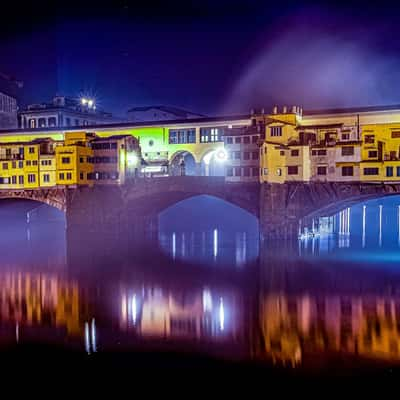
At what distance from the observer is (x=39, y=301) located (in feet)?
86.6

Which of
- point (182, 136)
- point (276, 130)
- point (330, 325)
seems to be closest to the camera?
point (330, 325)

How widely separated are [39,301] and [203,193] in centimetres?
1884

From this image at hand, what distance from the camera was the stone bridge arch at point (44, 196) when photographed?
46.8 meters

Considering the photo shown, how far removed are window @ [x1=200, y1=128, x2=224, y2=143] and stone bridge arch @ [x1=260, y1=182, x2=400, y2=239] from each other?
887 centimetres

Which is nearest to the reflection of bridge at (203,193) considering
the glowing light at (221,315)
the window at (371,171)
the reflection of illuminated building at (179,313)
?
the window at (371,171)

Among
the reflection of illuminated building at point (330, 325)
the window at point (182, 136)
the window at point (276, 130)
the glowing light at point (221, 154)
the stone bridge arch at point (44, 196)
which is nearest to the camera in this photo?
the reflection of illuminated building at point (330, 325)

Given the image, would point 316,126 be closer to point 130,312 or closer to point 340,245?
point 340,245

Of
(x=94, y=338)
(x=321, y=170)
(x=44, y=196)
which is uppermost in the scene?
(x=321, y=170)

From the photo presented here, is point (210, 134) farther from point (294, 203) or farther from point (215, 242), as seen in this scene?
point (294, 203)

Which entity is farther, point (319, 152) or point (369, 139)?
point (319, 152)

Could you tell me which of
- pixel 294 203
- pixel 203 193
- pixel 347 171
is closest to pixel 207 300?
pixel 294 203

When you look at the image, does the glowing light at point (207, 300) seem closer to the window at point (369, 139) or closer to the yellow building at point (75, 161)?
the window at point (369, 139)

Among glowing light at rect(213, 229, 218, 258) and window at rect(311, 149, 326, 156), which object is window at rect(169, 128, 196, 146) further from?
window at rect(311, 149, 326, 156)

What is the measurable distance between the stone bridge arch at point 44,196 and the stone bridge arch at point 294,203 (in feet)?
62.7
